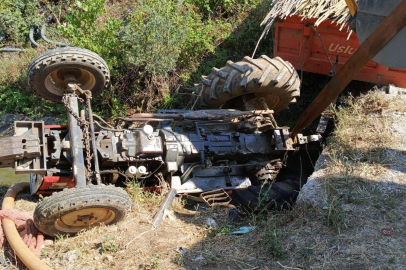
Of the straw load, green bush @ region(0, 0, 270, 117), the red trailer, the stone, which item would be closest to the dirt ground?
the stone

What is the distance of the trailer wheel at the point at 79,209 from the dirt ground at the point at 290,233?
111mm

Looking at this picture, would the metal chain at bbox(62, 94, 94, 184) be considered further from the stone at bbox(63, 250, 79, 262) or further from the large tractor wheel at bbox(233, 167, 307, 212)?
the large tractor wheel at bbox(233, 167, 307, 212)

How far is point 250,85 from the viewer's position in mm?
5918

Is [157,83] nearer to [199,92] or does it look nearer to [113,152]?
[199,92]

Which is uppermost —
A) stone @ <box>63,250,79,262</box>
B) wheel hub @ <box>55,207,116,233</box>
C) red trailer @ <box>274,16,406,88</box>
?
red trailer @ <box>274,16,406,88</box>

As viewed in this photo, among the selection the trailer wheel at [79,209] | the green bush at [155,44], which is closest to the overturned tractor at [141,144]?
the trailer wheel at [79,209]

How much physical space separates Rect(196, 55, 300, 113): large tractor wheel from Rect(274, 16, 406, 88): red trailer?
35.7 inches

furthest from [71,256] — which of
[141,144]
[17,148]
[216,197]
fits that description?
A: [216,197]

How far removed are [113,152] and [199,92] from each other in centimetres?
187

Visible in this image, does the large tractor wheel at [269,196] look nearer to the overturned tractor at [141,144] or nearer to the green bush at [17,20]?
the overturned tractor at [141,144]

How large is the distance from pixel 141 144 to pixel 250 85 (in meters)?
1.70

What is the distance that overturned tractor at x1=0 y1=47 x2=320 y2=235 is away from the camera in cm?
454

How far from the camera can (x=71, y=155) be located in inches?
188

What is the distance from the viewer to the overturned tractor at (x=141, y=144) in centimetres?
454
